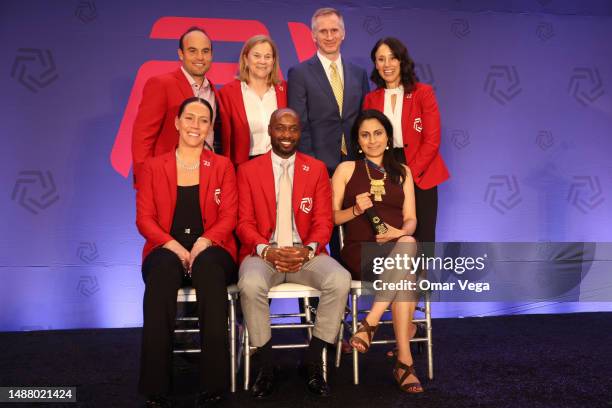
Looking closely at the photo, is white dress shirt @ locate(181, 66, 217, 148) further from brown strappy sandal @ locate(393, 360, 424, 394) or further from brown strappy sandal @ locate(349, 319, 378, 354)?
brown strappy sandal @ locate(393, 360, 424, 394)

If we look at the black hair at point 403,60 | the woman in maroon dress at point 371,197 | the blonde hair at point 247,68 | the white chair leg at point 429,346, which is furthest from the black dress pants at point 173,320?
the black hair at point 403,60

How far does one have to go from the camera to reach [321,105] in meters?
3.40

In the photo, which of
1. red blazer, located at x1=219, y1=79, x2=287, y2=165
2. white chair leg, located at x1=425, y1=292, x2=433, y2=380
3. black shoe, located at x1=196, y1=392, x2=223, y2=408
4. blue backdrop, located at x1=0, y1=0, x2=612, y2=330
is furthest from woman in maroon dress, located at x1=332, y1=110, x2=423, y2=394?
blue backdrop, located at x1=0, y1=0, x2=612, y2=330

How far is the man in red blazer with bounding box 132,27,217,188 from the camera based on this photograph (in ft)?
10.6

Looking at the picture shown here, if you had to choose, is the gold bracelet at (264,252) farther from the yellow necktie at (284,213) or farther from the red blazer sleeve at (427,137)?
the red blazer sleeve at (427,137)

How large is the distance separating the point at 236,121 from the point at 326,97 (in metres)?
0.55

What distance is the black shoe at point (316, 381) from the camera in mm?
2623

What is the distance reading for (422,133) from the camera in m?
3.38

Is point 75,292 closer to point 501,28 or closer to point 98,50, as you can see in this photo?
point 98,50

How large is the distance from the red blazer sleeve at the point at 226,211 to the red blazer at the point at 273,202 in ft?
0.18

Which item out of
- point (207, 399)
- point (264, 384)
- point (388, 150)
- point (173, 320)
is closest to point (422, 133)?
point (388, 150)

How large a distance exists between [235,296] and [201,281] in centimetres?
27

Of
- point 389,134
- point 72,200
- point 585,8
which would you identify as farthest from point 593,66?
point 72,200

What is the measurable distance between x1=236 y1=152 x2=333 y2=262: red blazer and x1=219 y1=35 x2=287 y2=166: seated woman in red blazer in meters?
0.35
